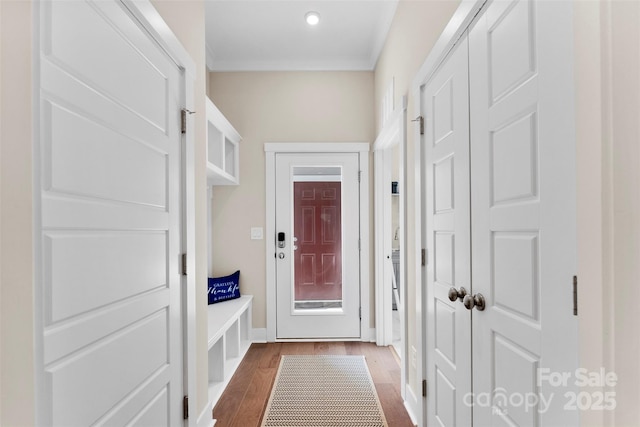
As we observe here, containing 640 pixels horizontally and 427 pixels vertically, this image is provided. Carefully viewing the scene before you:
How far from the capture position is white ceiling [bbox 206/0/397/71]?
267 cm

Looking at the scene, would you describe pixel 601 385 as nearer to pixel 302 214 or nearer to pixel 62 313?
pixel 62 313

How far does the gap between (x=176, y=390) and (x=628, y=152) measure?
5.83 feet

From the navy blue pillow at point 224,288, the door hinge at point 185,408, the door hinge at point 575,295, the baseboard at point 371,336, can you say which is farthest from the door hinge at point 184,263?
the baseboard at point 371,336

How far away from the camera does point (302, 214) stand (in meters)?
3.54

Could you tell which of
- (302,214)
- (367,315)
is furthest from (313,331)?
(302,214)

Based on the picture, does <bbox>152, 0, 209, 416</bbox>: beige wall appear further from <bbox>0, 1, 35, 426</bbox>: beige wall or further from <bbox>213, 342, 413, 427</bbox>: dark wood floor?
<bbox>0, 1, 35, 426</bbox>: beige wall

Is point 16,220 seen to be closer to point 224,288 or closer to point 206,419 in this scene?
point 206,419


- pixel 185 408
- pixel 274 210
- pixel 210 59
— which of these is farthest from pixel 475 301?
pixel 210 59

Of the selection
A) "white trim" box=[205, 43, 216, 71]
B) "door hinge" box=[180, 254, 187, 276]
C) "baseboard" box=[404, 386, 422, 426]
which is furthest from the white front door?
"door hinge" box=[180, 254, 187, 276]

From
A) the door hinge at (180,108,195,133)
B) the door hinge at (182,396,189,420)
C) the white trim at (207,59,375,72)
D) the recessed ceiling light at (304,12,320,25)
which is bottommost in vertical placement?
the door hinge at (182,396,189,420)

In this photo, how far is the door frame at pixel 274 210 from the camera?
349 cm

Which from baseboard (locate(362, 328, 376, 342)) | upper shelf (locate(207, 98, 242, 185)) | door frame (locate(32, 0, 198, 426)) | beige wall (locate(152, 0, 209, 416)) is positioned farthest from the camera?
baseboard (locate(362, 328, 376, 342))

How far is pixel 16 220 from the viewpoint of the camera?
756 millimetres

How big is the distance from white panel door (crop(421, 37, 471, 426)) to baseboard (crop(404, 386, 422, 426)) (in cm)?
11
